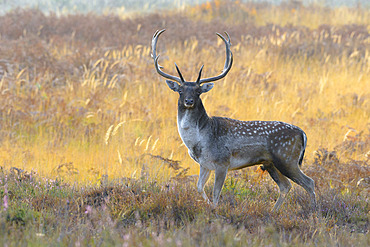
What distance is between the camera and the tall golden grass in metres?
8.26

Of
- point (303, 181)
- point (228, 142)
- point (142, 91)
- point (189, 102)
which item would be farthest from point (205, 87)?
point (142, 91)

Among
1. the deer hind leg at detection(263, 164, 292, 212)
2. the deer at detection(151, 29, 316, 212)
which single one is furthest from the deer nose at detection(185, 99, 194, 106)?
the deer hind leg at detection(263, 164, 292, 212)

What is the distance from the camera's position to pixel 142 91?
39.0ft

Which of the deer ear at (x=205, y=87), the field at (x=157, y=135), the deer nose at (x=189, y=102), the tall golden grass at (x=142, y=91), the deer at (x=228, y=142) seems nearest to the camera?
the field at (x=157, y=135)

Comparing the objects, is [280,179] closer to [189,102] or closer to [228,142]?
[228,142]

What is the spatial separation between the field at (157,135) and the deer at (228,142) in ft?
1.21

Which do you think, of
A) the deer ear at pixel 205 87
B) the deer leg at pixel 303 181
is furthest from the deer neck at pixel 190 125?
the deer leg at pixel 303 181

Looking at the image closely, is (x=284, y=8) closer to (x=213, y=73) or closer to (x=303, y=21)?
(x=303, y=21)

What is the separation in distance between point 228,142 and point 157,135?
3022 mm

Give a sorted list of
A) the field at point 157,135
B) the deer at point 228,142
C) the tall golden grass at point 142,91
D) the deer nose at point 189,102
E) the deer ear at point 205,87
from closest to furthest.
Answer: the field at point 157,135 → the deer nose at point 189,102 → the deer at point 228,142 → the deer ear at point 205,87 → the tall golden grass at point 142,91

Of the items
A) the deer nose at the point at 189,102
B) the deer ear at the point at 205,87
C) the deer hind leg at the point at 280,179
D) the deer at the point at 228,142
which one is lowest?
the deer hind leg at the point at 280,179

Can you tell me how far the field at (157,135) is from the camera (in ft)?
16.3

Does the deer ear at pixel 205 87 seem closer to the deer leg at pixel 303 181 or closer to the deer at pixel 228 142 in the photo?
the deer at pixel 228 142

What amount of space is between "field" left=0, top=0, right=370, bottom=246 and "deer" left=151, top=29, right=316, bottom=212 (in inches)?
14.6
